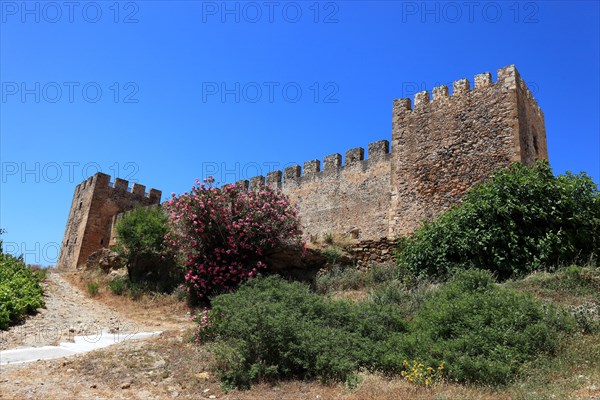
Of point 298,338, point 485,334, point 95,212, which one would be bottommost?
point 298,338

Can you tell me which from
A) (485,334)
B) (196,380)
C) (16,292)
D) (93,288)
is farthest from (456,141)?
(16,292)

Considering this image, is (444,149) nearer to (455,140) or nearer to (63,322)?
(455,140)

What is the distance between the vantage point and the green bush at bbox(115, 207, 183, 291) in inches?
674

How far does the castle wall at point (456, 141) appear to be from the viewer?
14.8 metres

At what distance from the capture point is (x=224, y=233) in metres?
13.9

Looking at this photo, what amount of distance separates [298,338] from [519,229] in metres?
6.41

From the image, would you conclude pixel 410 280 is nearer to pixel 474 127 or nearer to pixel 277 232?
pixel 277 232

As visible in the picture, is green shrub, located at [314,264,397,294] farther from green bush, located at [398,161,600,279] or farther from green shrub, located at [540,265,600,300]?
green shrub, located at [540,265,600,300]

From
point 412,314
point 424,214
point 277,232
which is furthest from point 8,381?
point 424,214

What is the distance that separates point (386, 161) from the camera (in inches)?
848

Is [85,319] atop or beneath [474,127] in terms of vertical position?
beneath

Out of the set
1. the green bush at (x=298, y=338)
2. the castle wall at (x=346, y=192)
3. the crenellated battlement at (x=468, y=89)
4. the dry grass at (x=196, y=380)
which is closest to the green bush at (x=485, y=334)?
the dry grass at (x=196, y=380)

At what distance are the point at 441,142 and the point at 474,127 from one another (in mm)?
1095

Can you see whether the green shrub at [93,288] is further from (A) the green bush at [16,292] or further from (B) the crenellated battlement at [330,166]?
(B) the crenellated battlement at [330,166]
